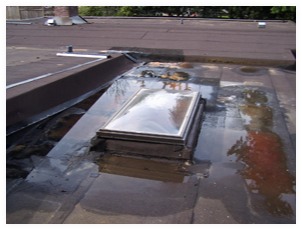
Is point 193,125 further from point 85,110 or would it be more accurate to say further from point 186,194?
point 85,110

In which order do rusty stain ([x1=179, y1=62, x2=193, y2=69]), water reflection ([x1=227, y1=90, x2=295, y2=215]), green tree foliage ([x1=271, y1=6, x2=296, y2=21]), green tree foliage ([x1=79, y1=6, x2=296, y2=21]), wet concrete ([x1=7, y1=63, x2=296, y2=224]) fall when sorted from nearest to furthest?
wet concrete ([x1=7, y1=63, x2=296, y2=224]) → water reflection ([x1=227, y1=90, x2=295, y2=215]) → rusty stain ([x1=179, y1=62, x2=193, y2=69]) → green tree foliage ([x1=271, y1=6, x2=296, y2=21]) → green tree foliage ([x1=79, y1=6, x2=296, y2=21])

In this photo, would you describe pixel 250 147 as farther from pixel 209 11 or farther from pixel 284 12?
pixel 284 12

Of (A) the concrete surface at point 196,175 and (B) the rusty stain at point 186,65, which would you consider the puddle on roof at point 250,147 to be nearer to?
(A) the concrete surface at point 196,175

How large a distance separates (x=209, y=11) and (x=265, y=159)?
1561 cm

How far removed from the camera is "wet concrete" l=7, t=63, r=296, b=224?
116 inches

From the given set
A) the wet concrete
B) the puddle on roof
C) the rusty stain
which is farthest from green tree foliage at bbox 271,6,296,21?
the wet concrete

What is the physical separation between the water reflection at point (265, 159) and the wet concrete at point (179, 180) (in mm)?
10

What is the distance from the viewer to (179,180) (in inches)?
138

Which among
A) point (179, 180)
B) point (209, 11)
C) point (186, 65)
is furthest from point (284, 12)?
Answer: point (179, 180)

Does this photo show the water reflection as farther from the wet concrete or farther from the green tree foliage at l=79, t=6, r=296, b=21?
the green tree foliage at l=79, t=6, r=296, b=21

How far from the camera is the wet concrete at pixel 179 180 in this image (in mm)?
2955

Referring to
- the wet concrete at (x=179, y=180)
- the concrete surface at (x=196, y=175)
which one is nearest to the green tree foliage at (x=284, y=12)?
the concrete surface at (x=196, y=175)

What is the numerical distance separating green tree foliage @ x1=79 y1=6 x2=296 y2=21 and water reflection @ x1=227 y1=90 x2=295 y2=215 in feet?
46.7

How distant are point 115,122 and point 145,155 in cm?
65
